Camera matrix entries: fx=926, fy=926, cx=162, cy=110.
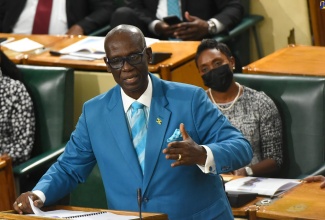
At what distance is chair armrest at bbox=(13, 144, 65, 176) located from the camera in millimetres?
4363

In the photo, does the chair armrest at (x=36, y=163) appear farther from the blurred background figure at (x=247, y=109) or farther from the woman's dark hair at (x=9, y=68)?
the blurred background figure at (x=247, y=109)

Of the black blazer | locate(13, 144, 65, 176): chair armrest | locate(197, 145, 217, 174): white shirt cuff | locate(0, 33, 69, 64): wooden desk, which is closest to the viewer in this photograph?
locate(197, 145, 217, 174): white shirt cuff

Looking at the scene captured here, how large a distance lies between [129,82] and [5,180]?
1.57 metres

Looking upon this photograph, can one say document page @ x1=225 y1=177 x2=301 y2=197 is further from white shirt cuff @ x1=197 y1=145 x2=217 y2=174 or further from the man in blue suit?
white shirt cuff @ x1=197 y1=145 x2=217 y2=174

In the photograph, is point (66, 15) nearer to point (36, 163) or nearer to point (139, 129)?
point (36, 163)

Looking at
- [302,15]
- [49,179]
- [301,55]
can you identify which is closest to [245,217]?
[49,179]

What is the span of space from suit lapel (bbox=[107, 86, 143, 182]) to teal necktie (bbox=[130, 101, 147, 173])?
0.02m

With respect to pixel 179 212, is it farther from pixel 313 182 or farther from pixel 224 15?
pixel 224 15

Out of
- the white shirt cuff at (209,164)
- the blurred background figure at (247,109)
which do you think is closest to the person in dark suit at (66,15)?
the blurred background figure at (247,109)

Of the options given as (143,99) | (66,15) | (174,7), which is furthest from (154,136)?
(66,15)

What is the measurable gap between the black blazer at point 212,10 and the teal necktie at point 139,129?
278cm

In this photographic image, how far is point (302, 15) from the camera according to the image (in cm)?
604

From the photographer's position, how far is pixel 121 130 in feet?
9.52

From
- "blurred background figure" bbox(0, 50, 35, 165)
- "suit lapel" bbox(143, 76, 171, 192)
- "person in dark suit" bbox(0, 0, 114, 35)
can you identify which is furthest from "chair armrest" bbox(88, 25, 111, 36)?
"suit lapel" bbox(143, 76, 171, 192)
